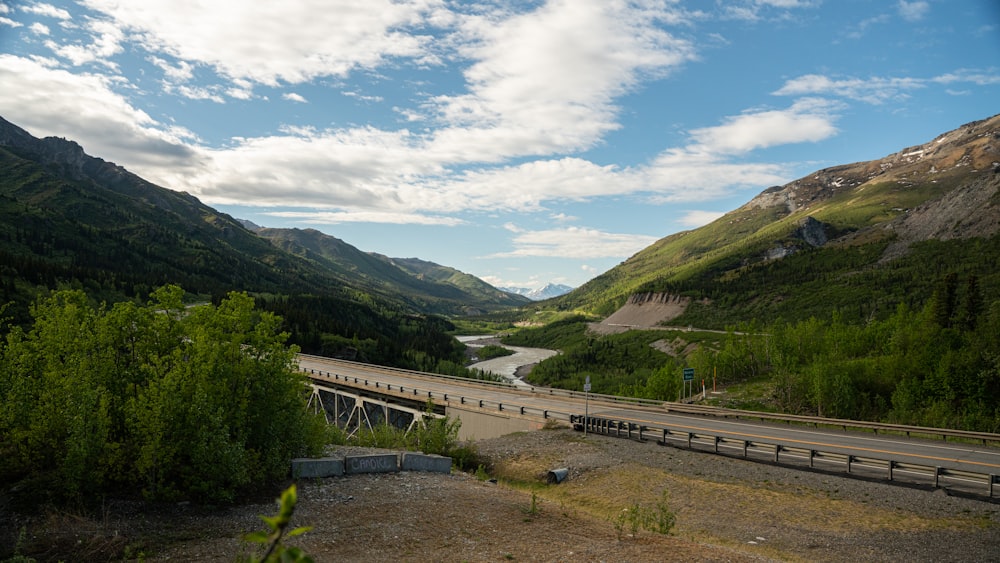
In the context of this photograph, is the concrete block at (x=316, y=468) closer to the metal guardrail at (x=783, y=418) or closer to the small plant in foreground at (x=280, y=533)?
the small plant in foreground at (x=280, y=533)

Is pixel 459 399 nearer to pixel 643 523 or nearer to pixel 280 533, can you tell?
pixel 643 523

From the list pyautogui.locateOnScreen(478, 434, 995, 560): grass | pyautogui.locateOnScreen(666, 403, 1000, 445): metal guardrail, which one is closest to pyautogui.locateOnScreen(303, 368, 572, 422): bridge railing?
pyautogui.locateOnScreen(478, 434, 995, 560): grass

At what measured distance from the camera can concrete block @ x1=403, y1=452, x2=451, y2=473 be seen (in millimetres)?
23531

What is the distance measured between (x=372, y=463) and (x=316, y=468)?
2401mm

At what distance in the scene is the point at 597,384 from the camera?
10225cm

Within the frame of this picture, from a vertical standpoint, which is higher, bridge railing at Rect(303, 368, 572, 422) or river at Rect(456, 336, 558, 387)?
bridge railing at Rect(303, 368, 572, 422)

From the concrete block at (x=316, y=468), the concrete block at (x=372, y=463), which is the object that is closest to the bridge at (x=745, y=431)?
the concrete block at (x=316, y=468)

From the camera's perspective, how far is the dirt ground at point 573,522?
1405 centimetres

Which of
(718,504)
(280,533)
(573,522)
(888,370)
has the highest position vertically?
(280,533)

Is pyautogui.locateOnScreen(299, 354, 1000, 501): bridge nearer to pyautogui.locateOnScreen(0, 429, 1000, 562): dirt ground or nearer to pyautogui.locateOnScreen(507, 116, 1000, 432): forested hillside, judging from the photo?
pyautogui.locateOnScreen(0, 429, 1000, 562): dirt ground

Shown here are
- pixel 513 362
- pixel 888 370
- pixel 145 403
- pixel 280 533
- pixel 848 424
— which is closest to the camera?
pixel 280 533

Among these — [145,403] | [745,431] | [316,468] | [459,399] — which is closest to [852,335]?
[745,431]

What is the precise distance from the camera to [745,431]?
34750mm

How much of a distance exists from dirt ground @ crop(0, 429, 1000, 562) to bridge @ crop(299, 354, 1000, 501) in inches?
64.1
